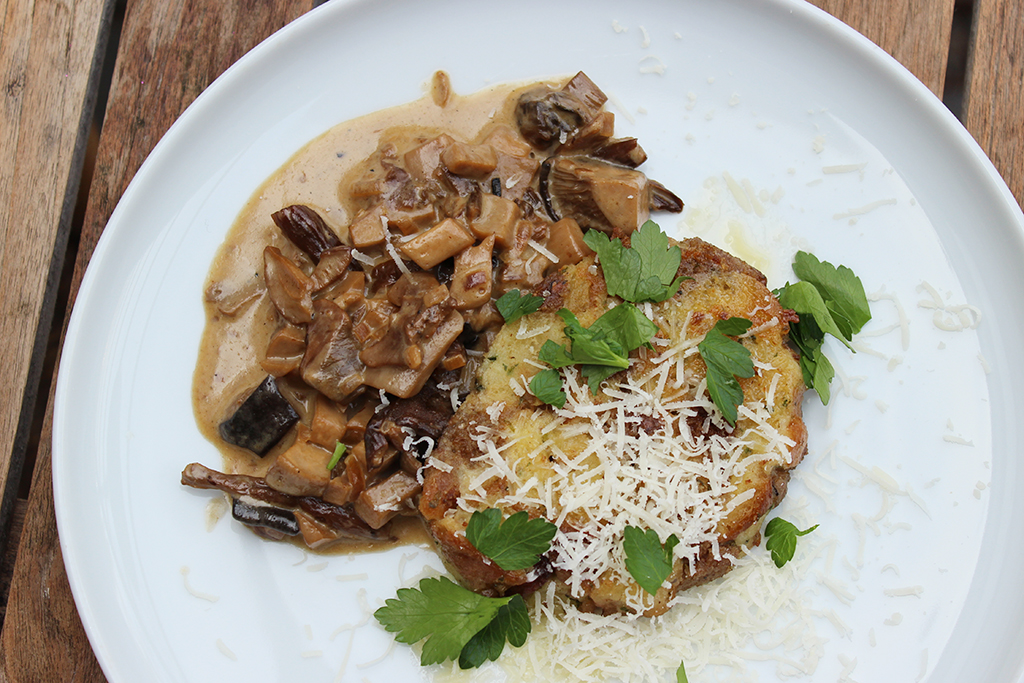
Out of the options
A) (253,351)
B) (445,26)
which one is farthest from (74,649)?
(445,26)

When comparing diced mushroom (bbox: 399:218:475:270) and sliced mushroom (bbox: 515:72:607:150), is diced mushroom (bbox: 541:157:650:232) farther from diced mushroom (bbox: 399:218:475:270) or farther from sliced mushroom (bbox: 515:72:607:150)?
diced mushroom (bbox: 399:218:475:270)

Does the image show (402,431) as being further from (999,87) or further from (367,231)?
(999,87)

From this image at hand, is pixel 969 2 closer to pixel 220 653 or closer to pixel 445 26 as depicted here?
pixel 445 26

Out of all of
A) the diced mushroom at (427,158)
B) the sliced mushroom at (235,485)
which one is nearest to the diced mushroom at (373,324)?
the diced mushroom at (427,158)

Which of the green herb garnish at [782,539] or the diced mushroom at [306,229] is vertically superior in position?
the diced mushroom at [306,229]

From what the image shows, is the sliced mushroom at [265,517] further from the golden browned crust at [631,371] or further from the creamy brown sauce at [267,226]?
the golden browned crust at [631,371]

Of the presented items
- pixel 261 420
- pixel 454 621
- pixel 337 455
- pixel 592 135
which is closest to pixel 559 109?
pixel 592 135
